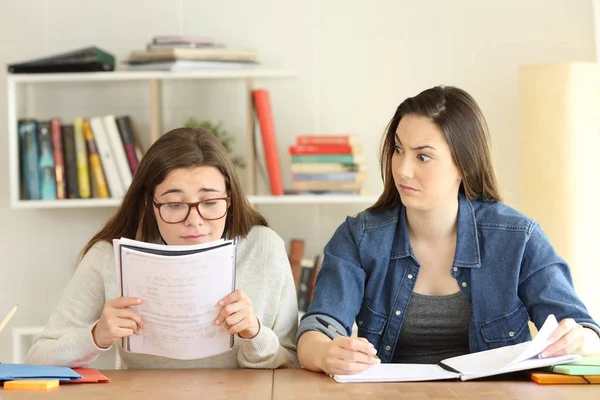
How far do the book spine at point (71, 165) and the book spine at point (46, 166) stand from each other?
54 mm

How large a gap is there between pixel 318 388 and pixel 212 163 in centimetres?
66

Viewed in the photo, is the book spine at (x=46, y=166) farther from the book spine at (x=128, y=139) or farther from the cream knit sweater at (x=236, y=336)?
the cream knit sweater at (x=236, y=336)

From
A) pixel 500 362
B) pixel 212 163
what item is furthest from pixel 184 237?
pixel 500 362

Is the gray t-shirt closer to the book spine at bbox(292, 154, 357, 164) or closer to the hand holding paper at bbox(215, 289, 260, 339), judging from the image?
the hand holding paper at bbox(215, 289, 260, 339)

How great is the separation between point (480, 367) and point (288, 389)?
395 mm

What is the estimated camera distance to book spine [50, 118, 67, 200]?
3340 millimetres

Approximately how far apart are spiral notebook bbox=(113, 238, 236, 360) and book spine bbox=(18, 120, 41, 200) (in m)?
1.72

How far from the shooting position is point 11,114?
333 cm

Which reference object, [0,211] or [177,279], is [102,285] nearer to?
[177,279]

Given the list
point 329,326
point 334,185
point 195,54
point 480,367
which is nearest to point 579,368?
point 480,367

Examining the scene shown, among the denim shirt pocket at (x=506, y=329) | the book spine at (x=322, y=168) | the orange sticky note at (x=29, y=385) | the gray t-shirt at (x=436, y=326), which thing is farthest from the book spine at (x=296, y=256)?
the orange sticky note at (x=29, y=385)

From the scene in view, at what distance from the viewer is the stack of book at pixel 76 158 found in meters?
3.34

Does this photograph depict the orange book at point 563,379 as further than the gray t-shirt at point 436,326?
No

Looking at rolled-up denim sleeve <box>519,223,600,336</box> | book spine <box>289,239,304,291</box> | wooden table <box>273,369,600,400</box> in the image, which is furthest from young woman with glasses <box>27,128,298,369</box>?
book spine <box>289,239,304,291</box>
